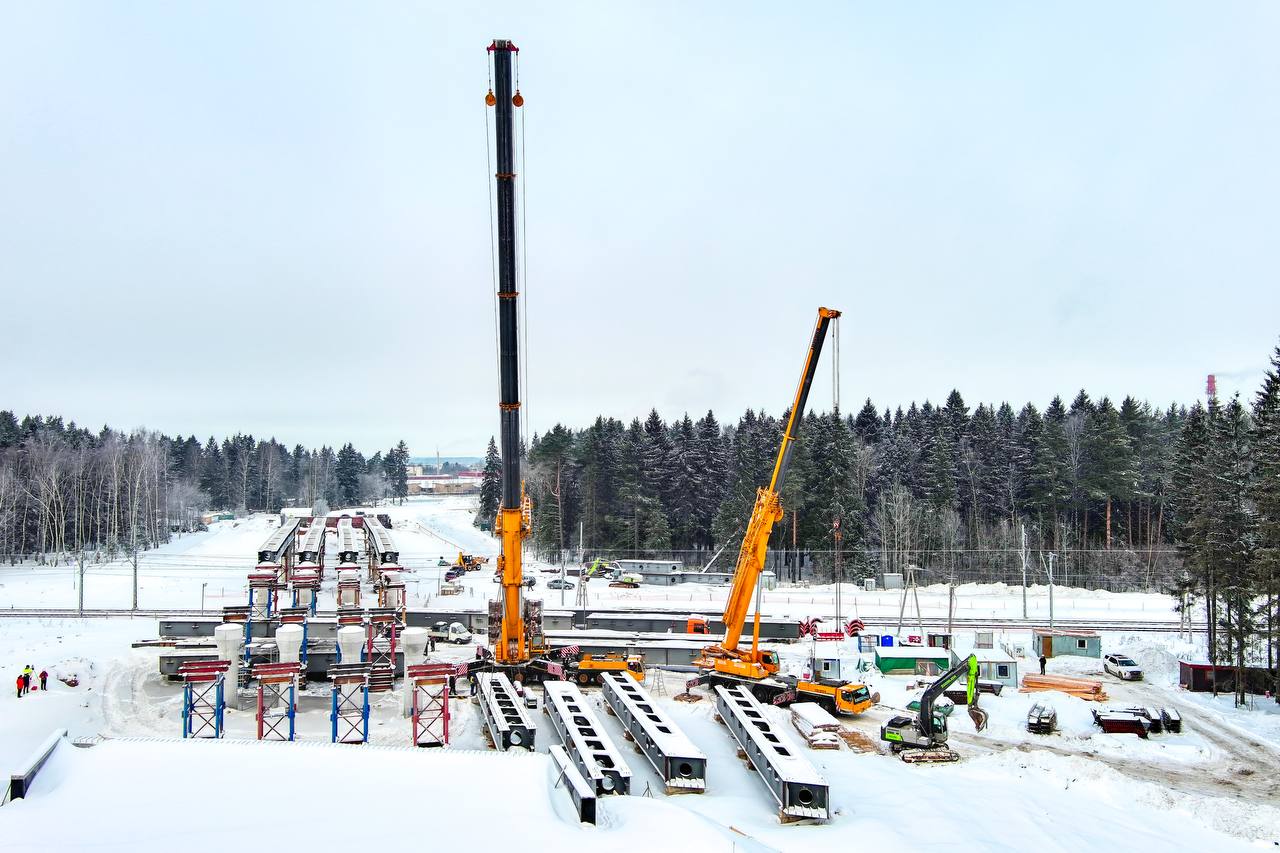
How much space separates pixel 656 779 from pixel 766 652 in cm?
1366

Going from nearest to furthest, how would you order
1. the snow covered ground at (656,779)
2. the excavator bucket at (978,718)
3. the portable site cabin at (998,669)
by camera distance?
the snow covered ground at (656,779), the excavator bucket at (978,718), the portable site cabin at (998,669)

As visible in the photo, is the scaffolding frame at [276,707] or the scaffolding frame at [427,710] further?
the scaffolding frame at [427,710]

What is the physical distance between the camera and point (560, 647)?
39438 millimetres

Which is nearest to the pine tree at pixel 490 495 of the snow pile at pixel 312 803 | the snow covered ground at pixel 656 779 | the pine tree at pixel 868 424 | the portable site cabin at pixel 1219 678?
the pine tree at pixel 868 424

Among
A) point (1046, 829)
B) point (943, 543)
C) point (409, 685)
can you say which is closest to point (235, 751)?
point (409, 685)

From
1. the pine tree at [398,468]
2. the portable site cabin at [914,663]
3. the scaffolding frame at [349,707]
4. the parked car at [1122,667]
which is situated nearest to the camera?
the scaffolding frame at [349,707]

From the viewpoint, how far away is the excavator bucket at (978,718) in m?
32.2

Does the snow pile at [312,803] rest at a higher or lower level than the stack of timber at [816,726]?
higher

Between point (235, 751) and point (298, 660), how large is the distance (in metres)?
17.6

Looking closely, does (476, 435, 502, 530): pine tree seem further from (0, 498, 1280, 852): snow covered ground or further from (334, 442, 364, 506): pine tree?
(0, 498, 1280, 852): snow covered ground

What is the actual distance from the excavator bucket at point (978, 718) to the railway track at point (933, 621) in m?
20.2

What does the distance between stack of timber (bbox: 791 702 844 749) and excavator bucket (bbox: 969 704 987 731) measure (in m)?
5.09

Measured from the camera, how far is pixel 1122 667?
41719 millimetres

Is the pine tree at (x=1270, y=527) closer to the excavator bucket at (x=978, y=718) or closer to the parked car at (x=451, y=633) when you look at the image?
the excavator bucket at (x=978, y=718)
